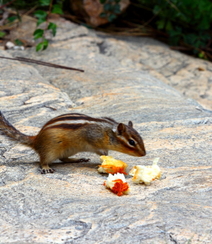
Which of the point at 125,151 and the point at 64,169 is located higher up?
the point at 125,151

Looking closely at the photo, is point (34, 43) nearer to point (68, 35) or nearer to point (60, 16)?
point (68, 35)

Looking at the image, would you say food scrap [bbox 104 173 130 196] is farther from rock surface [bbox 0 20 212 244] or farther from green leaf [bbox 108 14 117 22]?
green leaf [bbox 108 14 117 22]

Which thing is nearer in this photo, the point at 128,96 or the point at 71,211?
the point at 71,211

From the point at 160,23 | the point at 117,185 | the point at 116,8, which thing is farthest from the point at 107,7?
the point at 117,185

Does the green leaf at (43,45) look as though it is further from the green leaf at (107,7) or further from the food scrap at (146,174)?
the food scrap at (146,174)

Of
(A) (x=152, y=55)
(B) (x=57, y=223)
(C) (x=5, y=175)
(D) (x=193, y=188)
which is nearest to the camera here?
(B) (x=57, y=223)

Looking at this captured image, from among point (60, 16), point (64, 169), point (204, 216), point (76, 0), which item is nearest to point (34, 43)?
point (60, 16)

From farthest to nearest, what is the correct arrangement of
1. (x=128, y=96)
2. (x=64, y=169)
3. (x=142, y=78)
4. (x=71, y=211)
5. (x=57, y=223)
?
(x=142, y=78) < (x=128, y=96) < (x=64, y=169) < (x=71, y=211) < (x=57, y=223)
